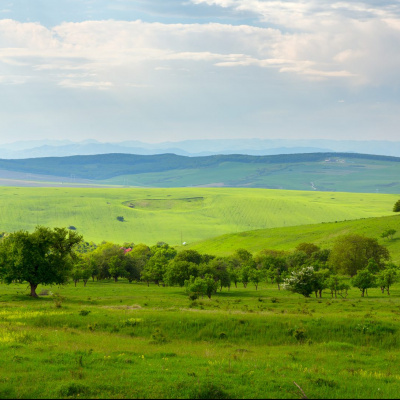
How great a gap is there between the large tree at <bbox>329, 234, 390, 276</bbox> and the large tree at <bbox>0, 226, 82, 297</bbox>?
61154mm

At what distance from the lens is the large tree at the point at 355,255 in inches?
3844

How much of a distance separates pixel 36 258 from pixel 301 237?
118 meters

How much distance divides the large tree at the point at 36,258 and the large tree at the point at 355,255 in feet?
201

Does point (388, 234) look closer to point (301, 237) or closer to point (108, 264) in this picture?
point (301, 237)

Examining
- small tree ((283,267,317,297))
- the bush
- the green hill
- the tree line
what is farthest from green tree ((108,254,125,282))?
the bush

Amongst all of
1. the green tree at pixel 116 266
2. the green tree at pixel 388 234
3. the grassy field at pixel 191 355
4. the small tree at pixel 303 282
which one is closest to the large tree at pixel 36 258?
the grassy field at pixel 191 355

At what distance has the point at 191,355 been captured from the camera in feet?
82.6

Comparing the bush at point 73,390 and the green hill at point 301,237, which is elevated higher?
the bush at point 73,390

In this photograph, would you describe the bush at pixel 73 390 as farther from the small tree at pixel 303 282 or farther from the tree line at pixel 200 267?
the small tree at pixel 303 282

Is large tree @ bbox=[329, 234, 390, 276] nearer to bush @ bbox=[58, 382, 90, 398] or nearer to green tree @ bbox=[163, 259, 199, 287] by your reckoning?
green tree @ bbox=[163, 259, 199, 287]

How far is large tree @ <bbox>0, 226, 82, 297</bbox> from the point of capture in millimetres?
57531

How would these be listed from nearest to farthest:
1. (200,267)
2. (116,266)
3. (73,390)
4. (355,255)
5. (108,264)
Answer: (73,390)
(200,267)
(355,255)
(116,266)
(108,264)

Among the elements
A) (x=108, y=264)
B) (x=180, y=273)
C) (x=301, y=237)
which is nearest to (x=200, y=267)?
(x=180, y=273)

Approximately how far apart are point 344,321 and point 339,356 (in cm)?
936
